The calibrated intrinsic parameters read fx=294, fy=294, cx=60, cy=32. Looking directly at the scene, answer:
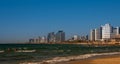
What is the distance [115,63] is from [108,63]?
2.38 ft

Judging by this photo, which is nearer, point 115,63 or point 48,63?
point 115,63

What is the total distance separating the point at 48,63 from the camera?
3259cm

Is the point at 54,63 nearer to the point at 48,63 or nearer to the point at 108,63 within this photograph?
the point at 48,63

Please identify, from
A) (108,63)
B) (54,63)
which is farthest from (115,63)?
(54,63)

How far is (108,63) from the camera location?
3030cm

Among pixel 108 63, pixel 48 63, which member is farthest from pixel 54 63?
pixel 108 63

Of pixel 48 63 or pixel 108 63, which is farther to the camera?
pixel 48 63

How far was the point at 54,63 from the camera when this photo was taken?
32625mm

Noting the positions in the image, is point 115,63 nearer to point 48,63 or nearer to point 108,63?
point 108,63

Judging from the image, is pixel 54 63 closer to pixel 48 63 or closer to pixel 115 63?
pixel 48 63

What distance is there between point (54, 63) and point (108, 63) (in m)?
6.08

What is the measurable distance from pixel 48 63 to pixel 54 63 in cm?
67

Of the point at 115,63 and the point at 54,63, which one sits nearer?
the point at 115,63
